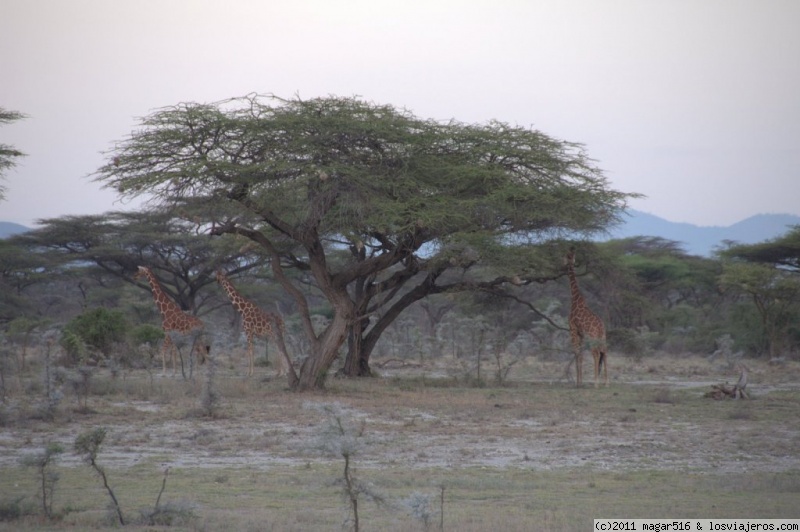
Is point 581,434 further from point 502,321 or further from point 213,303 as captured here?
point 213,303

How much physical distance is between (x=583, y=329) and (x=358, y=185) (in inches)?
217

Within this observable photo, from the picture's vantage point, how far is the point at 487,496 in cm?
912

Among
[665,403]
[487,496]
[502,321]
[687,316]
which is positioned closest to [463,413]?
[665,403]

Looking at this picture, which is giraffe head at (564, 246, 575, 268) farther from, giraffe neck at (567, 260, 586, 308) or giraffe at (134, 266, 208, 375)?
giraffe at (134, 266, 208, 375)

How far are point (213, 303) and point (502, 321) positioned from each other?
12285 mm

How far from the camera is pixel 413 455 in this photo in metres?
11.5

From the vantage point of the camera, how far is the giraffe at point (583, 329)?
19562mm

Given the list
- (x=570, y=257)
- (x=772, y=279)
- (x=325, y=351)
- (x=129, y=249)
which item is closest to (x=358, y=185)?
(x=325, y=351)

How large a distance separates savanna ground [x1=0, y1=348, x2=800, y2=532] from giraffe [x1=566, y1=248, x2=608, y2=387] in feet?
2.64

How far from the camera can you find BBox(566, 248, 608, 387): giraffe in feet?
64.2

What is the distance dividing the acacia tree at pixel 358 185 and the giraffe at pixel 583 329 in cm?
109

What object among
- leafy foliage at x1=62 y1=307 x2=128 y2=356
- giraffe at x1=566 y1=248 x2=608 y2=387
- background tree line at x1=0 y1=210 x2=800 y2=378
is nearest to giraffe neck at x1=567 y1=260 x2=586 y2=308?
giraffe at x1=566 y1=248 x2=608 y2=387

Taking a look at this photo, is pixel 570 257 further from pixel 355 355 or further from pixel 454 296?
pixel 355 355

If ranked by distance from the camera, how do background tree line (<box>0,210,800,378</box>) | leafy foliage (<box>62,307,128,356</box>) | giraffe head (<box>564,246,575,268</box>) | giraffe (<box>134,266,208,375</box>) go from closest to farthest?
giraffe head (<box>564,246,575,268</box>) < giraffe (<box>134,266,208,375</box>) < leafy foliage (<box>62,307,128,356</box>) < background tree line (<box>0,210,800,378</box>)
